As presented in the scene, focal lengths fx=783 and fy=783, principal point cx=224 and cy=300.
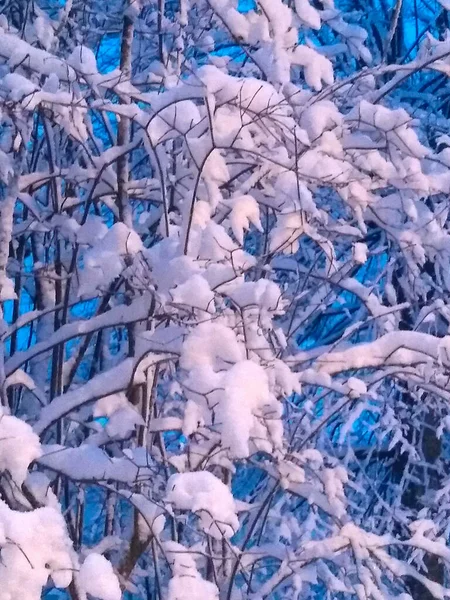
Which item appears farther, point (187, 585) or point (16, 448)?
point (187, 585)

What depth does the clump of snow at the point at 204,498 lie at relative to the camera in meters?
1.90

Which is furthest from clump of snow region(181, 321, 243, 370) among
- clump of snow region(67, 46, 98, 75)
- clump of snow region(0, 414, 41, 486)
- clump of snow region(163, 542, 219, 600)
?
clump of snow region(67, 46, 98, 75)

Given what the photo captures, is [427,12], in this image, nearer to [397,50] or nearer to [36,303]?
[397,50]

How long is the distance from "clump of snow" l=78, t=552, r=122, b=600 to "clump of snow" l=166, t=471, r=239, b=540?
0.79 feet

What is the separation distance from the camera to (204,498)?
6.24 ft

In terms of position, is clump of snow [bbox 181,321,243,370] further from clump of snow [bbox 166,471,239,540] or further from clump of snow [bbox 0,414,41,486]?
clump of snow [bbox 0,414,41,486]

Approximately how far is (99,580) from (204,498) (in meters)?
0.31

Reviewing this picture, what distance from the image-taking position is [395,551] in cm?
542

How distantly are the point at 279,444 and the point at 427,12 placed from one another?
5.50 m

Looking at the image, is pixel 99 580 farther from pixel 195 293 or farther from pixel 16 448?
pixel 195 293

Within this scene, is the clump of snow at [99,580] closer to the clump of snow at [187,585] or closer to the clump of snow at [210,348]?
the clump of snow at [187,585]

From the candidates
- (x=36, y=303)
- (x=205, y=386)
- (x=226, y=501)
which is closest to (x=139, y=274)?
(x=205, y=386)

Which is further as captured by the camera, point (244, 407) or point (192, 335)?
point (192, 335)

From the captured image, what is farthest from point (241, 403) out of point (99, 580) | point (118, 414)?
point (118, 414)
